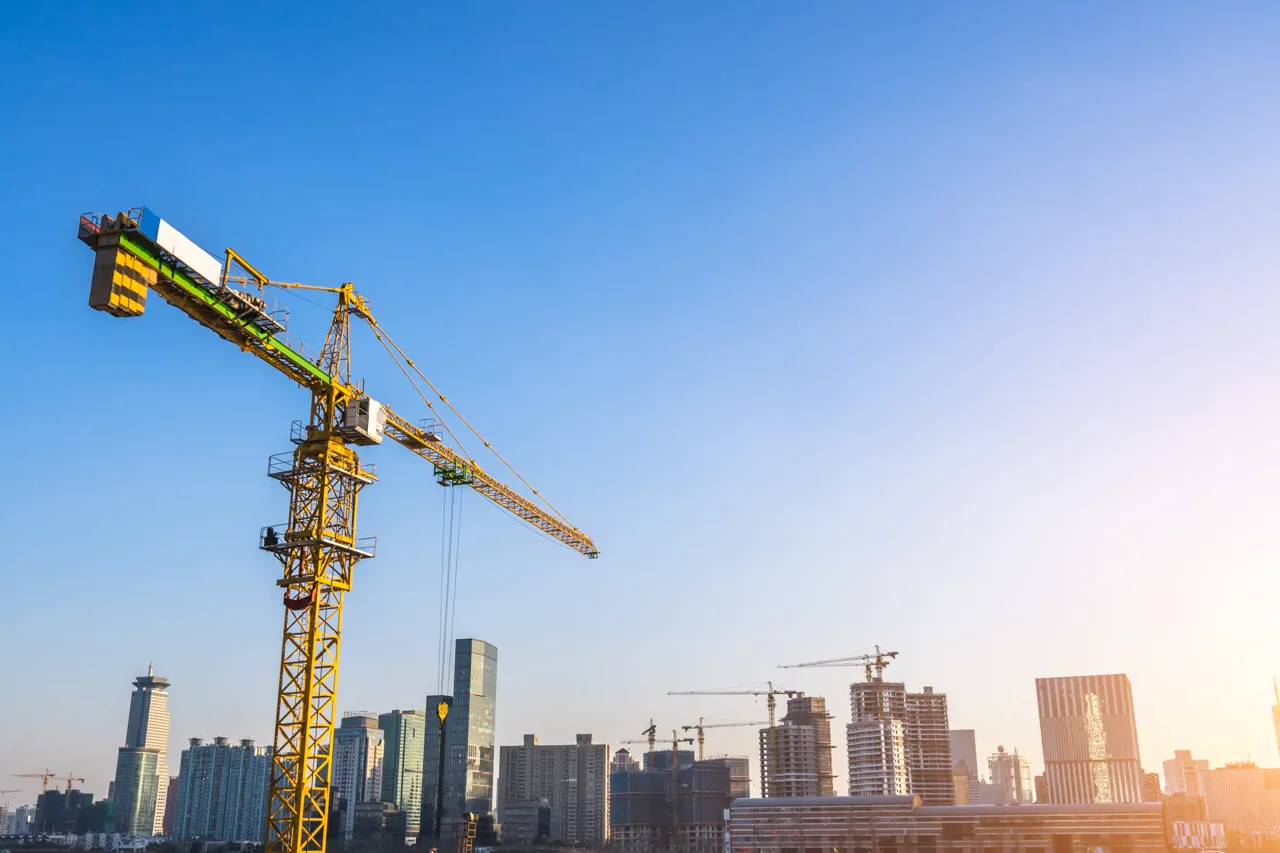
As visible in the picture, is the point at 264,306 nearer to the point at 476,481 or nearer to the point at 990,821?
the point at 476,481

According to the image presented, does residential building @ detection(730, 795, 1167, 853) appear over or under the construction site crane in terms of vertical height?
under

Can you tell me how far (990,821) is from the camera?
185250mm

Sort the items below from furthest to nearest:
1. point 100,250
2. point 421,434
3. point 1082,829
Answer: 1. point 1082,829
2. point 421,434
3. point 100,250

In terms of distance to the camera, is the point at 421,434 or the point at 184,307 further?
the point at 421,434

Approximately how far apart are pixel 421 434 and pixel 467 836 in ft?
104

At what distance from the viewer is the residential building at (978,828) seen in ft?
577

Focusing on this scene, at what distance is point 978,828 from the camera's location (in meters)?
185

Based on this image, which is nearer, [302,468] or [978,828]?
[302,468]

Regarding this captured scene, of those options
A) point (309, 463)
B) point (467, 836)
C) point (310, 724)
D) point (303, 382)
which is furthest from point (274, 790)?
point (467, 836)

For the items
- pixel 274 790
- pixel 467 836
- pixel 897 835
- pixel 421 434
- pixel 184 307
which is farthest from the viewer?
pixel 897 835

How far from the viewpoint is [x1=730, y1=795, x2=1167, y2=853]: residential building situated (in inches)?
6919

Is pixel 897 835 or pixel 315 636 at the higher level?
pixel 315 636

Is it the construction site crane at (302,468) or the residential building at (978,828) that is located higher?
the construction site crane at (302,468)

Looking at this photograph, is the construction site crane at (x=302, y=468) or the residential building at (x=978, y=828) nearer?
the construction site crane at (x=302, y=468)
